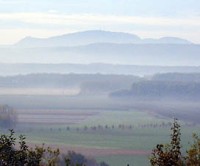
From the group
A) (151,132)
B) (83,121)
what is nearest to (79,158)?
(151,132)

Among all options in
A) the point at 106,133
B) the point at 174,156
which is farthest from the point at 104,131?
the point at 174,156

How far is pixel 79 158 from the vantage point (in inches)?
2263

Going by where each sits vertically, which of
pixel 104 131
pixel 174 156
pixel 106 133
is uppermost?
pixel 104 131

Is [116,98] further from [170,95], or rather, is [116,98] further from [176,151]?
[176,151]

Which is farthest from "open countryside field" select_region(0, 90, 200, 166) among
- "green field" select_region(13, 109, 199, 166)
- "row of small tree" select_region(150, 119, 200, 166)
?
"row of small tree" select_region(150, 119, 200, 166)

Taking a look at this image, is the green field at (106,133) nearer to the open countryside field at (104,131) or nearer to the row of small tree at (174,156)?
the open countryside field at (104,131)

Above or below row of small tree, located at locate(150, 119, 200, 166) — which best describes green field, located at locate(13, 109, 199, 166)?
above

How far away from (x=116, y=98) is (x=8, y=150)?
173259 mm

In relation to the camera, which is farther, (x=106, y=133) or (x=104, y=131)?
(x=104, y=131)

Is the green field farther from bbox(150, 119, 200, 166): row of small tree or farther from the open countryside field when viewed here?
bbox(150, 119, 200, 166): row of small tree

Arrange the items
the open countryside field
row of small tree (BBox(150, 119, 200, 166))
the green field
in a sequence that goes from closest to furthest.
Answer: row of small tree (BBox(150, 119, 200, 166)) < the green field < the open countryside field

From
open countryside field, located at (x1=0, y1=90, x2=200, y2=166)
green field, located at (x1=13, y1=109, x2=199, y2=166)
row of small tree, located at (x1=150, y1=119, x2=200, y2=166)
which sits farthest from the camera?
open countryside field, located at (x1=0, y1=90, x2=200, y2=166)

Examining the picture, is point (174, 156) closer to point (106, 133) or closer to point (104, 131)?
point (106, 133)

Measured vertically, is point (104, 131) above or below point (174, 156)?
above
